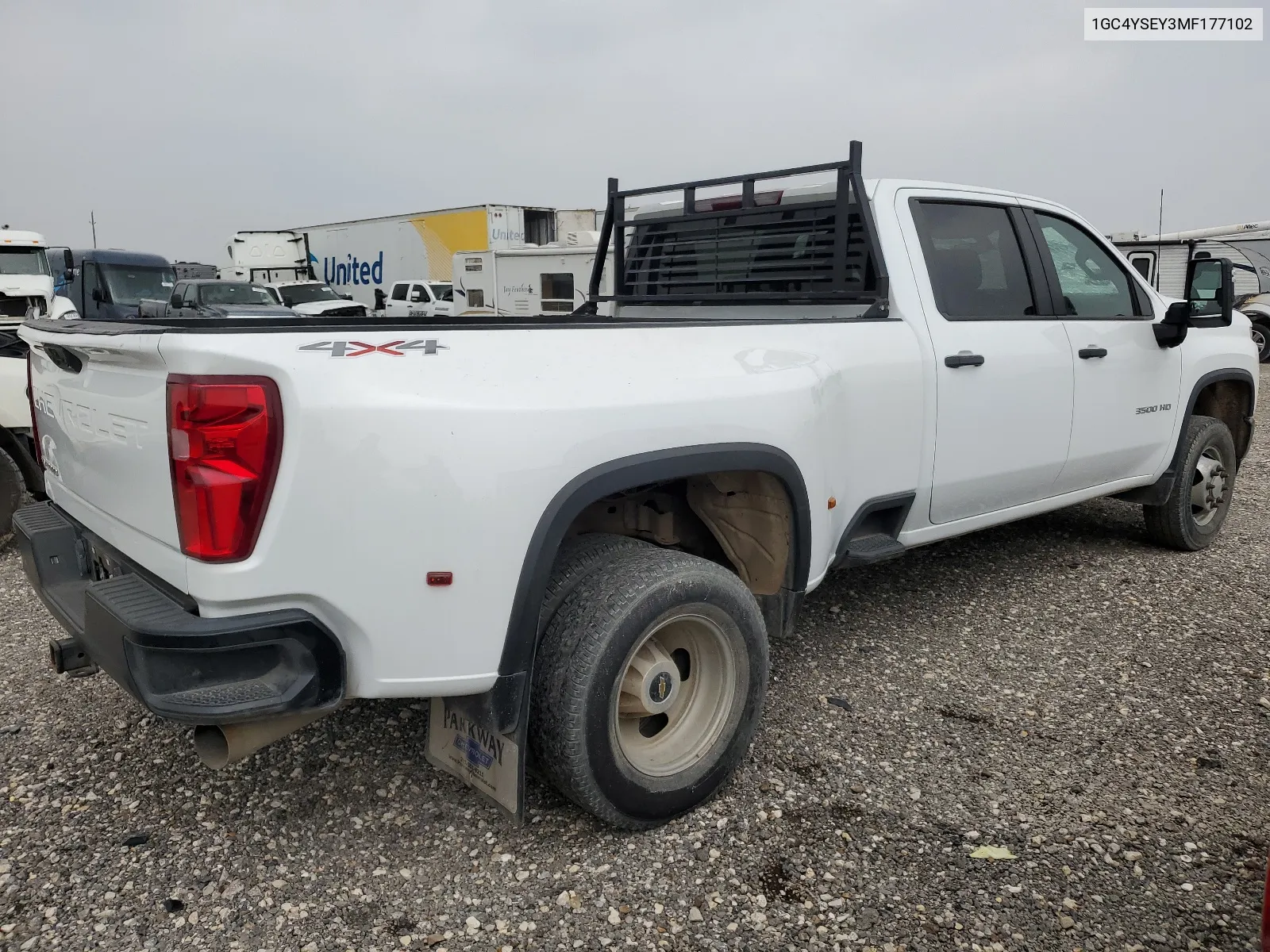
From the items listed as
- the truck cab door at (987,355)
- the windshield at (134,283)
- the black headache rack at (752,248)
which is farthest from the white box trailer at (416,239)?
the truck cab door at (987,355)

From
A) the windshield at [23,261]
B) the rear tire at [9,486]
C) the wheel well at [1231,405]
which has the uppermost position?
the windshield at [23,261]

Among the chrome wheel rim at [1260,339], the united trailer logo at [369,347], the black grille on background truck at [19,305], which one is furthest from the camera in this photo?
the chrome wheel rim at [1260,339]

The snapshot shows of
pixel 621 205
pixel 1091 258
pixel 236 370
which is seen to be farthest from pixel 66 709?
pixel 1091 258

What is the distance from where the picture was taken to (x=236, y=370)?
2.04m

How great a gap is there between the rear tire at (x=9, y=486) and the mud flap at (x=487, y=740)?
13.7ft

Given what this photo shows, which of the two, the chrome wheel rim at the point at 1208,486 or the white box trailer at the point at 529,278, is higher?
the white box trailer at the point at 529,278

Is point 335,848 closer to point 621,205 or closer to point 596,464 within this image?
point 596,464

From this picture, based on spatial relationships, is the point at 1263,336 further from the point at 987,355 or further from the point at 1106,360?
the point at 987,355

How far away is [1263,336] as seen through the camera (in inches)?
663

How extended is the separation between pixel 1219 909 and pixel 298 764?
2.78 metres

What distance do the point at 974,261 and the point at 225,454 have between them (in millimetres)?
3126

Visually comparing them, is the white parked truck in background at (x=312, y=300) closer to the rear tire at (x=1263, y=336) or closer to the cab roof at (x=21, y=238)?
the cab roof at (x=21, y=238)

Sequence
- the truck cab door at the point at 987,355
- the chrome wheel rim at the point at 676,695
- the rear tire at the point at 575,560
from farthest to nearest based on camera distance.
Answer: the truck cab door at the point at 987,355 < the chrome wheel rim at the point at 676,695 < the rear tire at the point at 575,560

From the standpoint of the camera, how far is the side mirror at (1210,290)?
15.2ft
